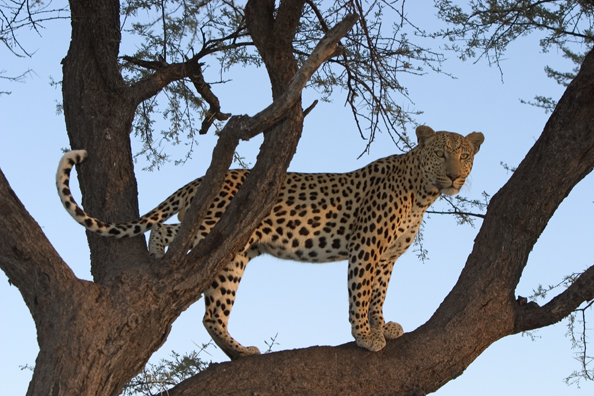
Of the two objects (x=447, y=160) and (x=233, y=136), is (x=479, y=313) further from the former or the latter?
(x=233, y=136)

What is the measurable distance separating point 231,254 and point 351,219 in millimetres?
Answer: 1601

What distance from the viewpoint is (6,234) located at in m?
4.74

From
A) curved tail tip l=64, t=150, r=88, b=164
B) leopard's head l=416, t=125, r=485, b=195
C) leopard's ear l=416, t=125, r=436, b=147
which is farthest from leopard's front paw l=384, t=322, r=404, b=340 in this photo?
curved tail tip l=64, t=150, r=88, b=164

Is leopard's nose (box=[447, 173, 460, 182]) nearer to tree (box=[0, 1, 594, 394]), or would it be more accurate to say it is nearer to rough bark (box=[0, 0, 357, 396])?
tree (box=[0, 1, 594, 394])

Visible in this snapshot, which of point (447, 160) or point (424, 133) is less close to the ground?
point (424, 133)

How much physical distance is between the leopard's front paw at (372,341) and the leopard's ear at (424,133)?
175cm

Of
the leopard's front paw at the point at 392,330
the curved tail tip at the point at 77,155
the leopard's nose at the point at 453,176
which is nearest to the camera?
the curved tail tip at the point at 77,155

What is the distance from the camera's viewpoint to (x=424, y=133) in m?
6.54

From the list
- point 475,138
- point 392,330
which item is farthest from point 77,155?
point 475,138

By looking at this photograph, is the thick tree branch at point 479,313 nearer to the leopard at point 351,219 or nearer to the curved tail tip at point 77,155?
the leopard at point 351,219

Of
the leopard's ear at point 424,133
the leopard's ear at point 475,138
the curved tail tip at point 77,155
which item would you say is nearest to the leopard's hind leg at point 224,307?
the curved tail tip at point 77,155

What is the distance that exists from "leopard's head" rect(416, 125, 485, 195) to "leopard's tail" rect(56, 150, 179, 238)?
2034mm

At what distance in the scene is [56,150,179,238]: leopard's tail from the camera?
17.3 feet

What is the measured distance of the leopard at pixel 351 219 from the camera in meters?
5.85
